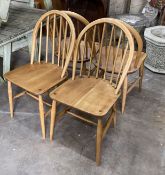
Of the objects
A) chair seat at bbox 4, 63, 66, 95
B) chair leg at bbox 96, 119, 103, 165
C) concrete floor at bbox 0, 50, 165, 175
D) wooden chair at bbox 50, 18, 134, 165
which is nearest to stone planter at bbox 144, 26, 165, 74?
concrete floor at bbox 0, 50, 165, 175

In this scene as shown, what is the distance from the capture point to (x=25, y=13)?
2.92 m

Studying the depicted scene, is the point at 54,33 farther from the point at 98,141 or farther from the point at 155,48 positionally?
the point at 155,48

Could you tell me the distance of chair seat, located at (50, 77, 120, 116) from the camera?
1.60m

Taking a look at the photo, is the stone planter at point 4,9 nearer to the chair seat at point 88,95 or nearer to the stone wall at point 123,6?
the chair seat at point 88,95

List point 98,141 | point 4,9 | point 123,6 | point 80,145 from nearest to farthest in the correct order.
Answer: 1. point 98,141
2. point 80,145
3. point 4,9
4. point 123,6

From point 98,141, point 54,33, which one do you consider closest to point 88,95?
point 98,141

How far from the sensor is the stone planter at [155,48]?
2764mm

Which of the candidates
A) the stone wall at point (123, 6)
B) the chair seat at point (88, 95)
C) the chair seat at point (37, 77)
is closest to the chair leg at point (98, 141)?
the chair seat at point (88, 95)

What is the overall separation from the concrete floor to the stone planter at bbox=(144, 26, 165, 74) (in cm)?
68

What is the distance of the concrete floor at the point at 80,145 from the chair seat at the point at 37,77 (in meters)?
0.44

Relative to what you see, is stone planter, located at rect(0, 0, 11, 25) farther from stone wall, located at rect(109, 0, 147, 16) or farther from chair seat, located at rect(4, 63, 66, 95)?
stone wall, located at rect(109, 0, 147, 16)

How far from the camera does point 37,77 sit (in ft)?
6.36

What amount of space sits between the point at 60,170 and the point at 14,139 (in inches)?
19.5

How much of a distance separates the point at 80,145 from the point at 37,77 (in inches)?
25.3
